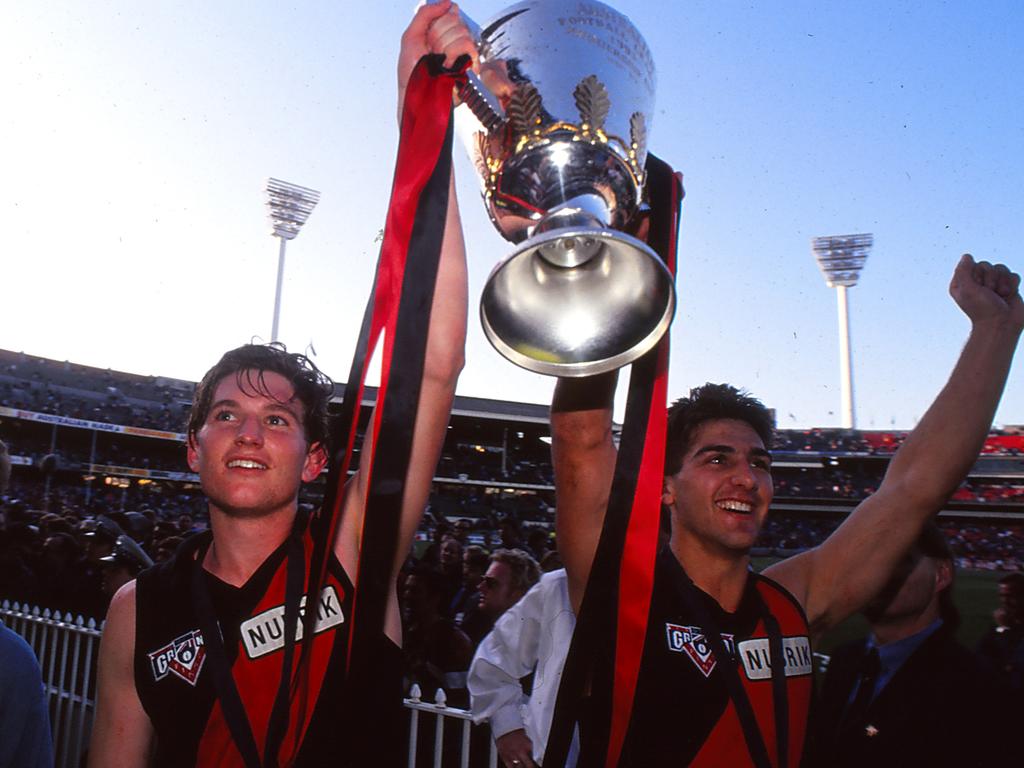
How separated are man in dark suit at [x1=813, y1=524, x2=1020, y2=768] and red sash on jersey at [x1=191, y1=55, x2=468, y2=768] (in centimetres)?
162

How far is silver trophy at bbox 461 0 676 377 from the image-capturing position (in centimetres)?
133

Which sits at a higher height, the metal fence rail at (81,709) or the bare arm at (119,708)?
the bare arm at (119,708)

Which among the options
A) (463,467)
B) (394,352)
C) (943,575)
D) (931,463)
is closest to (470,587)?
(943,575)

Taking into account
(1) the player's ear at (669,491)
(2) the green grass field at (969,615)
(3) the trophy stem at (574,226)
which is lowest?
(2) the green grass field at (969,615)

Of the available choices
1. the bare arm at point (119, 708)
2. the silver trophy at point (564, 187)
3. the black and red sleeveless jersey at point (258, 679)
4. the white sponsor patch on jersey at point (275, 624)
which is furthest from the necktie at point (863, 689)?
the bare arm at point (119, 708)

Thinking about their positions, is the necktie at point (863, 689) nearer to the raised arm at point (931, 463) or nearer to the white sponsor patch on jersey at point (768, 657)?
the raised arm at point (931, 463)

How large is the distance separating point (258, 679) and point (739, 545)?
1.32 meters

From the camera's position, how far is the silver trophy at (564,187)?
1.33 meters

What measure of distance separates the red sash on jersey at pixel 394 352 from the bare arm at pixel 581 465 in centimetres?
55

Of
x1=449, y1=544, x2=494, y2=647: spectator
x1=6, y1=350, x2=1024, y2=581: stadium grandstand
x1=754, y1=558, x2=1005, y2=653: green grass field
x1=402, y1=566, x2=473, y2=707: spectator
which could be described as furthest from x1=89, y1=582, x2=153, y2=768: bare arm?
x1=6, y1=350, x2=1024, y2=581: stadium grandstand

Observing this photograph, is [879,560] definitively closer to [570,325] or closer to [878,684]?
[878,684]

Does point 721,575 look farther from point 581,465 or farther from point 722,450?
point 581,465

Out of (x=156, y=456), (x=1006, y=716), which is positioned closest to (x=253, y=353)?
(x=1006, y=716)

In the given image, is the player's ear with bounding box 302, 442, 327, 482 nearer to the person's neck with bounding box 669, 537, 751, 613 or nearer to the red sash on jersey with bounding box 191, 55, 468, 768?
the red sash on jersey with bounding box 191, 55, 468, 768
